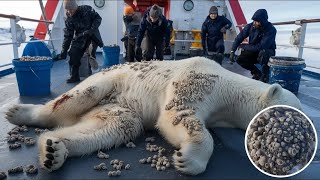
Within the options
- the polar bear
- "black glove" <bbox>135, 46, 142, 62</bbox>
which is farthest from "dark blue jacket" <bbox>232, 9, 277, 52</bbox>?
the polar bear

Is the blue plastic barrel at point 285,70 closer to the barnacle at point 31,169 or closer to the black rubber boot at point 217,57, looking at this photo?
the black rubber boot at point 217,57

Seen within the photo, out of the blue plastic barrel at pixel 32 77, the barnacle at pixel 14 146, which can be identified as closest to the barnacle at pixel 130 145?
the barnacle at pixel 14 146

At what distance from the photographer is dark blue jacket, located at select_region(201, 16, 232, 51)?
25.9 ft

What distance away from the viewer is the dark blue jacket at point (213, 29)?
25.9ft

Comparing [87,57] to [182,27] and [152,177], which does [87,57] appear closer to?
[152,177]

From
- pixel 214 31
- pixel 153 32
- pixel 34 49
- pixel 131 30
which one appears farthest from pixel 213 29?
pixel 34 49

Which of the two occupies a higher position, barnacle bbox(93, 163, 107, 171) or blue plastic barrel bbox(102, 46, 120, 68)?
blue plastic barrel bbox(102, 46, 120, 68)

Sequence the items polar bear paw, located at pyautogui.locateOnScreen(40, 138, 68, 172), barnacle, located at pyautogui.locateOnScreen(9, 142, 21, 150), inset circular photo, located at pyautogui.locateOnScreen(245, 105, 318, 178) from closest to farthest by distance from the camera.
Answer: inset circular photo, located at pyautogui.locateOnScreen(245, 105, 318, 178), polar bear paw, located at pyautogui.locateOnScreen(40, 138, 68, 172), barnacle, located at pyautogui.locateOnScreen(9, 142, 21, 150)

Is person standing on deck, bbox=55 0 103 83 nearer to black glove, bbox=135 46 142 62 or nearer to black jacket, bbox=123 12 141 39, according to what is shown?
black glove, bbox=135 46 142 62

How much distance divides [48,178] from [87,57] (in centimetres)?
498

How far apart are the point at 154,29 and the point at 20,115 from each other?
159 inches

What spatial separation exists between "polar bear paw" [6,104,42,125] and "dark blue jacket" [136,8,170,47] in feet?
12.6

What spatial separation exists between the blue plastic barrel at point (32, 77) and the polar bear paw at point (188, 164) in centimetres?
325

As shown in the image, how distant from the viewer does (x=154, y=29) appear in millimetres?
6602
